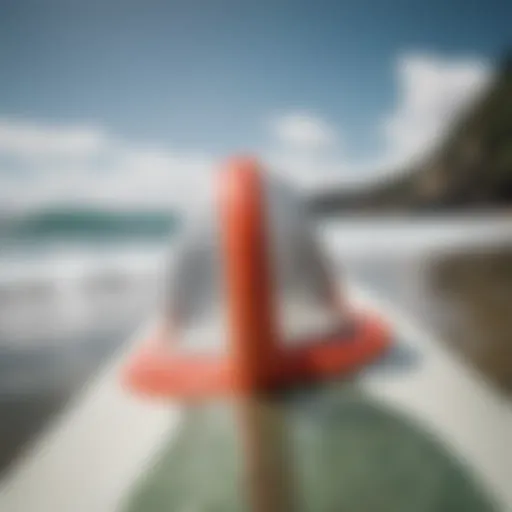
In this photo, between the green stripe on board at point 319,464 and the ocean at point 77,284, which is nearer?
the green stripe on board at point 319,464

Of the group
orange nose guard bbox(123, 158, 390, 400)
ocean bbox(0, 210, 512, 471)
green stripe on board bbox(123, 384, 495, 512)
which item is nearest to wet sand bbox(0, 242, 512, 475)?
ocean bbox(0, 210, 512, 471)

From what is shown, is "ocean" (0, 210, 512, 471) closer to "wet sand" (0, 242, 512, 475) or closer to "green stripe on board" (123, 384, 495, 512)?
"wet sand" (0, 242, 512, 475)

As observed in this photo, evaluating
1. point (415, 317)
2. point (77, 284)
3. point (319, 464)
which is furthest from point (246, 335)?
point (415, 317)

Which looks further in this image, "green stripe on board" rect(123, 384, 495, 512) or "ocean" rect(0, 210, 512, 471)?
"ocean" rect(0, 210, 512, 471)

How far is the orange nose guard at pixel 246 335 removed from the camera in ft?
3.88

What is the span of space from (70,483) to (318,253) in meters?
0.60

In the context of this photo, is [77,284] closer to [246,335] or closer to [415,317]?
[246,335]

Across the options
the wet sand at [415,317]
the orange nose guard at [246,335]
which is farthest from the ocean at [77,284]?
the orange nose guard at [246,335]

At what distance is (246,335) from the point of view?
46.6 inches

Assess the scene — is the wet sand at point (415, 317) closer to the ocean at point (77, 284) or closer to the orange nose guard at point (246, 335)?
the ocean at point (77, 284)

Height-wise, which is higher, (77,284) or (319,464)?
(77,284)

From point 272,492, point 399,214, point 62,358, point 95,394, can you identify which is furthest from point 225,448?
point 399,214

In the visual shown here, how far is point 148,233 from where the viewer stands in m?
1.26

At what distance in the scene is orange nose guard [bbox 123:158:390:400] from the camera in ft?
3.88
